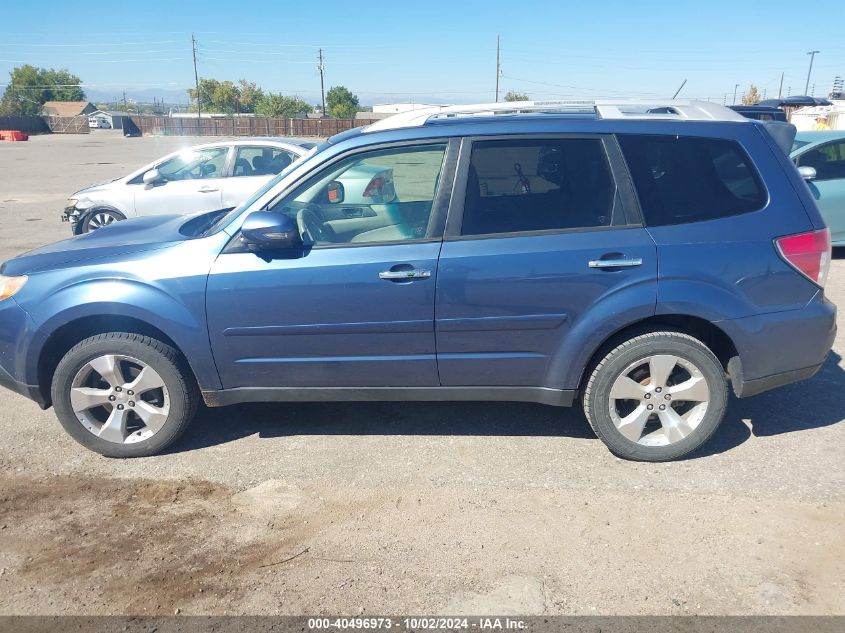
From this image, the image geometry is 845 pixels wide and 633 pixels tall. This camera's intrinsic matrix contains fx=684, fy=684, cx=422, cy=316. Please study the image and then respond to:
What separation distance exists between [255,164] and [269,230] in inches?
263

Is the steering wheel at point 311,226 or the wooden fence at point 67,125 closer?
the steering wheel at point 311,226

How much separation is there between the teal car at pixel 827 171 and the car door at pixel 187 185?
7.60 m

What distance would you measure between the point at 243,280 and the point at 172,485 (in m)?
1.20

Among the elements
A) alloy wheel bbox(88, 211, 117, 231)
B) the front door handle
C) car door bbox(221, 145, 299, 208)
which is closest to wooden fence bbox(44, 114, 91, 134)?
alloy wheel bbox(88, 211, 117, 231)

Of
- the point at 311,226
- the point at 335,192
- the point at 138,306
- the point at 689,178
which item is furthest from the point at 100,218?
the point at 689,178

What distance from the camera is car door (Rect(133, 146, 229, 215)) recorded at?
378 inches

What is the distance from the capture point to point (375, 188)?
14.2 feet

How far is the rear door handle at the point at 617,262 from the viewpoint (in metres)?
3.61

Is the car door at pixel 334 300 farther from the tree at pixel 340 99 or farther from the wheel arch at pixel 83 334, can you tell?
the tree at pixel 340 99

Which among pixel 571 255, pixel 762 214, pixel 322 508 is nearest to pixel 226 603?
pixel 322 508

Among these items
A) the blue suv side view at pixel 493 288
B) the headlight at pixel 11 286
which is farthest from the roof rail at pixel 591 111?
the headlight at pixel 11 286

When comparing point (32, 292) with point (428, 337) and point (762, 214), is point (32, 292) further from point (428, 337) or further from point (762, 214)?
point (762, 214)

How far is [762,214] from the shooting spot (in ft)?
12.2

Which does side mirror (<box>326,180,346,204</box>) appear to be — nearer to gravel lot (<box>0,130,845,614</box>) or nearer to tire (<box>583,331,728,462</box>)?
gravel lot (<box>0,130,845,614</box>)
